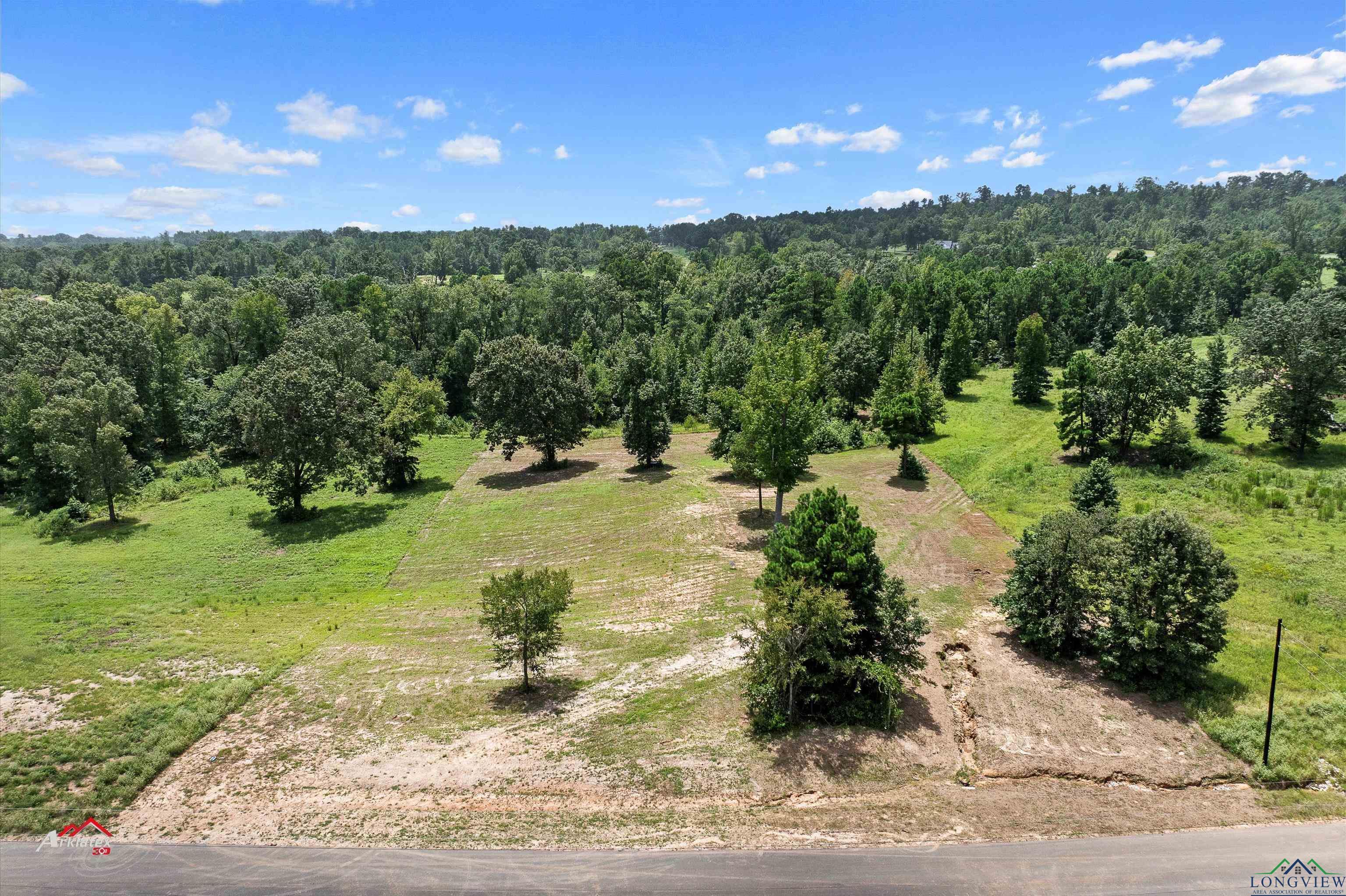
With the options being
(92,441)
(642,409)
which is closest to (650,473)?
(642,409)

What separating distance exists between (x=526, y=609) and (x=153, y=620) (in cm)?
2219

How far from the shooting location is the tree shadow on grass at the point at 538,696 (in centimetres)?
2622

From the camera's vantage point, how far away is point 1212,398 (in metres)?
51.0

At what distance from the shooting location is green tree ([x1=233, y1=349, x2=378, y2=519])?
48.4 m

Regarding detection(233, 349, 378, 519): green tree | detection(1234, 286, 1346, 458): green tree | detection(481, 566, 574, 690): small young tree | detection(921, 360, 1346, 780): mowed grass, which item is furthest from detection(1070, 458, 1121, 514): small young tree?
detection(233, 349, 378, 519): green tree

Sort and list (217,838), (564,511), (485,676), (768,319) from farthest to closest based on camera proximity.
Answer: (768,319)
(564,511)
(485,676)
(217,838)

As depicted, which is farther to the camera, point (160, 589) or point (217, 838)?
point (160, 589)

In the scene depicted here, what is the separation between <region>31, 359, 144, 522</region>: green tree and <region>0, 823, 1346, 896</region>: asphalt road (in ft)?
125

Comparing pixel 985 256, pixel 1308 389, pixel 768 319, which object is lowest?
pixel 1308 389

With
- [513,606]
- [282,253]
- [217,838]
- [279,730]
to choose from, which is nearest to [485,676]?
[513,606]

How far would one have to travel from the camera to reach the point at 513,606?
26.4 metres

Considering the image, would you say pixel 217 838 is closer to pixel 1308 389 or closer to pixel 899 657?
pixel 899 657

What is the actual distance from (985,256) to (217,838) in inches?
7322

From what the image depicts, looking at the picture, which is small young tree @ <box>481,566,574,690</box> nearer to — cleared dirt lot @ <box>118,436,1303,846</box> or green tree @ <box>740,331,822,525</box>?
cleared dirt lot @ <box>118,436,1303,846</box>
